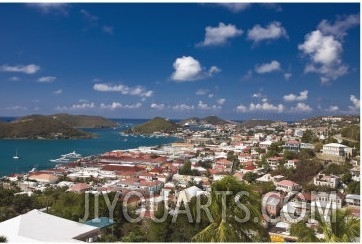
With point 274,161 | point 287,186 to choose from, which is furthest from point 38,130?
point 287,186

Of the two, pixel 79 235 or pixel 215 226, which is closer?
pixel 215 226

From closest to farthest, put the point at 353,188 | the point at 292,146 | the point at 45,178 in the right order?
1. the point at 353,188
2. the point at 45,178
3. the point at 292,146

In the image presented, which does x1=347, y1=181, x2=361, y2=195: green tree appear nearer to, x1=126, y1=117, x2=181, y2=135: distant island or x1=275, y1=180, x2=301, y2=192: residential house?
x1=275, y1=180, x2=301, y2=192: residential house

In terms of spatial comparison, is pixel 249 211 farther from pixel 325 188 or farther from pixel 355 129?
pixel 355 129

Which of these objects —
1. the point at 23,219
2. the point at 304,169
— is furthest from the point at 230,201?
the point at 304,169

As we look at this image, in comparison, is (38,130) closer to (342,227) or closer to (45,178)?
(45,178)

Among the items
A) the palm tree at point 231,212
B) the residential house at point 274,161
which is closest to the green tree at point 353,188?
the residential house at point 274,161
